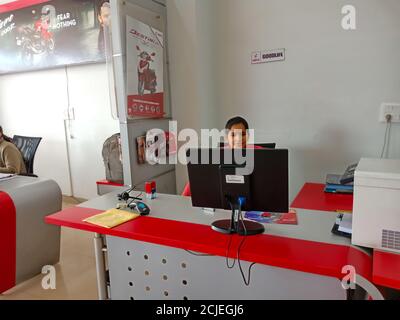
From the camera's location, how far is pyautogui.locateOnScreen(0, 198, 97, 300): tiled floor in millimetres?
2322

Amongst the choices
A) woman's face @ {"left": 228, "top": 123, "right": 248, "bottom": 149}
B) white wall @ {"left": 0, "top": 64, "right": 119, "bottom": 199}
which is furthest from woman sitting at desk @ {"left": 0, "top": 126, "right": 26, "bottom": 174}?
woman's face @ {"left": 228, "top": 123, "right": 248, "bottom": 149}

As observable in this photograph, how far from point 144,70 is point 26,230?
154 centimetres

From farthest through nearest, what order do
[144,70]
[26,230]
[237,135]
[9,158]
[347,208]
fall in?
[9,158] < [144,70] < [26,230] < [237,135] < [347,208]

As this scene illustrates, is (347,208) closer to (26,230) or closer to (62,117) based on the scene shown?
(26,230)

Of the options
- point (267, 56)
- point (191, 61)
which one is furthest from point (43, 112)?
point (267, 56)

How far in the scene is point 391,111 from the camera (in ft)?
8.30

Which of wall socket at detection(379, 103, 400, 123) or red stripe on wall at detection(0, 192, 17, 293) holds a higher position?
wall socket at detection(379, 103, 400, 123)

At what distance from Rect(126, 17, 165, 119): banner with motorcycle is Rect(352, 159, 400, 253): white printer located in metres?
1.84

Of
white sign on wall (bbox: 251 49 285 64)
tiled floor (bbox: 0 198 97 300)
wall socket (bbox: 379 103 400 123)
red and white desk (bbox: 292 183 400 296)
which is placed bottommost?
tiled floor (bbox: 0 198 97 300)

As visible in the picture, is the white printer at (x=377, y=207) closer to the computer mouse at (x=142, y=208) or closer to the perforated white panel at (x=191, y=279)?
the perforated white panel at (x=191, y=279)

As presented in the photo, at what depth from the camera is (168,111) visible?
3.07 meters

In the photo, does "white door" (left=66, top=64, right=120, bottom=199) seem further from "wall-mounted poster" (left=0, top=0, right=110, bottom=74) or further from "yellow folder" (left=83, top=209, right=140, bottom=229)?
"yellow folder" (left=83, top=209, right=140, bottom=229)

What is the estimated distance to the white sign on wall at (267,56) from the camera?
9.36 ft

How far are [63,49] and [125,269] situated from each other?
10.4 feet
